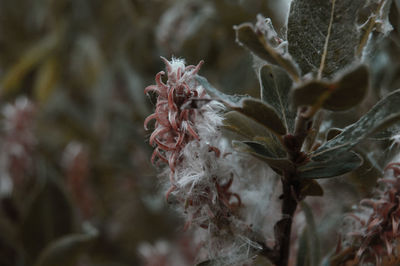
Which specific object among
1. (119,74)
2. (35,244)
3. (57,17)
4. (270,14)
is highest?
(57,17)

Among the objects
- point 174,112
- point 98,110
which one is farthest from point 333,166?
point 98,110

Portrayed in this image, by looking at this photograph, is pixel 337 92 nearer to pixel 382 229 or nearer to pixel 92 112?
pixel 382 229

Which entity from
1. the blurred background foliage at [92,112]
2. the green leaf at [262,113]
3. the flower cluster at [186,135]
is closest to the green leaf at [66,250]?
the blurred background foliage at [92,112]

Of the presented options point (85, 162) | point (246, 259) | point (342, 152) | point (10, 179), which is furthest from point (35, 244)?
point (342, 152)

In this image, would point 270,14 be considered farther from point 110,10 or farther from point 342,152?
point 342,152

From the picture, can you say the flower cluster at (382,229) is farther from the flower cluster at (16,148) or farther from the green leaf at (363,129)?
the flower cluster at (16,148)

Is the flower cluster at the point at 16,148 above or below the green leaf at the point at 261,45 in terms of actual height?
above
